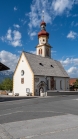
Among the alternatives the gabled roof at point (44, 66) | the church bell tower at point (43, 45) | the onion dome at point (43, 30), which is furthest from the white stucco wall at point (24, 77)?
the onion dome at point (43, 30)

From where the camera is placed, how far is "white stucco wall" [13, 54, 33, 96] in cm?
4375

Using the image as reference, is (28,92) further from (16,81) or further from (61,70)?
(61,70)

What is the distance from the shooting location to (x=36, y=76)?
43438 millimetres

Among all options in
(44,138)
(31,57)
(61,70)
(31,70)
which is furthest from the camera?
(61,70)

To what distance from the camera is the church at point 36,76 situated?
4356 centimetres

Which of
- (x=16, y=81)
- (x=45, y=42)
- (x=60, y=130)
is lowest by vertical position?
(x=60, y=130)

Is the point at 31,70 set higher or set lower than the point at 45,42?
lower

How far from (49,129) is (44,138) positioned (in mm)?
1384

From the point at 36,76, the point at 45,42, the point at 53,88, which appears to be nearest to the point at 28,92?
the point at 36,76

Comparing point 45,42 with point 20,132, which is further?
point 45,42

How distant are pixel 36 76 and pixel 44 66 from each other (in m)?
5.73

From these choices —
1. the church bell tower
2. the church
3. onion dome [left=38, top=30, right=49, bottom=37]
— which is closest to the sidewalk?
the church

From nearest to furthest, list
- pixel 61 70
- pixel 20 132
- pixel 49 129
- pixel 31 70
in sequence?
pixel 20 132
pixel 49 129
pixel 31 70
pixel 61 70

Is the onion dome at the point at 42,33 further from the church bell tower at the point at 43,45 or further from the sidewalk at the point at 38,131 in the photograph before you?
the sidewalk at the point at 38,131
